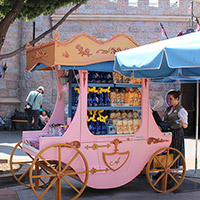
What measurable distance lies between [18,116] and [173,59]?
30.4 feet

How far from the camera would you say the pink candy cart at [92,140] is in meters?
4.89

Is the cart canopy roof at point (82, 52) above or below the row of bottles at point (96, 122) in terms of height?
above

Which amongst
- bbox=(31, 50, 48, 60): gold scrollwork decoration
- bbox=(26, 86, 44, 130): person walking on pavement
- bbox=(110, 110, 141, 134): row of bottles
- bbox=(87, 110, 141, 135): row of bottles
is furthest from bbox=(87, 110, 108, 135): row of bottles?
bbox=(26, 86, 44, 130): person walking on pavement

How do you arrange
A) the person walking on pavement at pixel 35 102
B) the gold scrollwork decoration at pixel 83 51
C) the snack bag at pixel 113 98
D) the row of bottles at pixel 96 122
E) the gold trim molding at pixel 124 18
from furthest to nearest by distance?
the gold trim molding at pixel 124 18
the person walking on pavement at pixel 35 102
the snack bag at pixel 113 98
the row of bottles at pixel 96 122
the gold scrollwork decoration at pixel 83 51

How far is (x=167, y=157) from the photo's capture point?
550 cm

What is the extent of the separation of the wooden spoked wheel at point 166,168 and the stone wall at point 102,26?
21.9ft

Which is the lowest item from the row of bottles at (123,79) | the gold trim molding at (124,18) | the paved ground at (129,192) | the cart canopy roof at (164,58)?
the paved ground at (129,192)

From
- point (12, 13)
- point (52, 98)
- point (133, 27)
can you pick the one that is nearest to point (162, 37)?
point (133, 27)

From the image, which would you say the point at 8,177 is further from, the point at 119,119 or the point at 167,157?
the point at 167,157

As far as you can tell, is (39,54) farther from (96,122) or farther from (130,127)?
(130,127)

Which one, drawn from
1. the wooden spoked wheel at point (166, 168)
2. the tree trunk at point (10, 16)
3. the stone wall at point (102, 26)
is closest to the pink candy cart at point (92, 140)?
the wooden spoked wheel at point (166, 168)

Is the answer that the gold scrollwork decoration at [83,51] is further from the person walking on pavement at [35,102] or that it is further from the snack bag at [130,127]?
the person walking on pavement at [35,102]

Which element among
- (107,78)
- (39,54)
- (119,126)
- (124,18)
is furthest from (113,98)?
(124,18)

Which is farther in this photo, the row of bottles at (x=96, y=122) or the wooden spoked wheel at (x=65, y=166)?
the row of bottles at (x=96, y=122)
